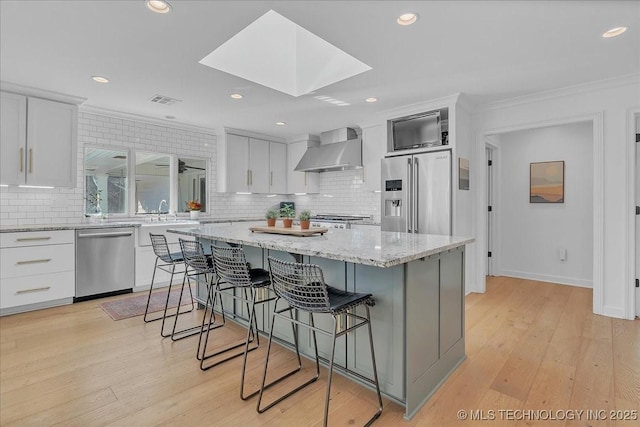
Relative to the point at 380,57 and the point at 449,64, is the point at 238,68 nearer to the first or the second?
the point at 380,57

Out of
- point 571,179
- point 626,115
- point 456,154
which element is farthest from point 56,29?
point 571,179

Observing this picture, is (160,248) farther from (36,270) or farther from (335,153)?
(335,153)

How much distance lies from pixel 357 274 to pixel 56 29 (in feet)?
9.32

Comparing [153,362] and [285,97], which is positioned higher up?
[285,97]

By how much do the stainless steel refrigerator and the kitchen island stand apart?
1.63 m

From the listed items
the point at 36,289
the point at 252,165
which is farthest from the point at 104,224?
the point at 252,165

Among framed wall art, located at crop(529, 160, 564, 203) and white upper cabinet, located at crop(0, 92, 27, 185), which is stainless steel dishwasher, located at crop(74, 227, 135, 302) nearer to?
white upper cabinet, located at crop(0, 92, 27, 185)

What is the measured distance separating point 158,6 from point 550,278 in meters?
5.75

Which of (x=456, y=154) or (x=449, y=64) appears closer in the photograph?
(x=449, y=64)

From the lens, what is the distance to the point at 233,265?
2242mm

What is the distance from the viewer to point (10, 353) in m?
2.64

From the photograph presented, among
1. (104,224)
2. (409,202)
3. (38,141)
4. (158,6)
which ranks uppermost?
(158,6)

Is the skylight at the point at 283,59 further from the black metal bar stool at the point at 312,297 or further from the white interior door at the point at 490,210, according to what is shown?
the white interior door at the point at 490,210

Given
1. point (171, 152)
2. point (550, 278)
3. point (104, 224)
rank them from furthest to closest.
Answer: point (171, 152), point (550, 278), point (104, 224)
